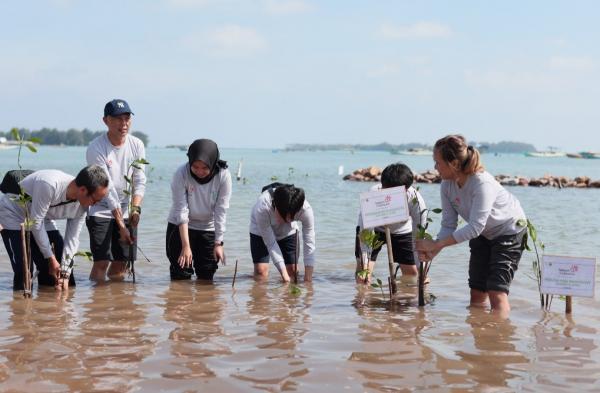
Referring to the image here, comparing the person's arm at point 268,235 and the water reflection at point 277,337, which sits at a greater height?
the person's arm at point 268,235

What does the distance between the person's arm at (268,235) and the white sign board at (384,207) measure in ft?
5.39

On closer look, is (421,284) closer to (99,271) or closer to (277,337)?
(277,337)

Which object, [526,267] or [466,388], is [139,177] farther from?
[526,267]

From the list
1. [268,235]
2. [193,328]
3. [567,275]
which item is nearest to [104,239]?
[268,235]

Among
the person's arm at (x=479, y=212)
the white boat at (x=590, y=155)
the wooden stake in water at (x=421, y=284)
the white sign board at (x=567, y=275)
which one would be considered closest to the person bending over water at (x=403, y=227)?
the wooden stake in water at (x=421, y=284)

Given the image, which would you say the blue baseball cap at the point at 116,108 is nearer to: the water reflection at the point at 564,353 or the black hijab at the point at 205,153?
the black hijab at the point at 205,153

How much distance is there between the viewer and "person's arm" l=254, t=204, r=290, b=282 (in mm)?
7055

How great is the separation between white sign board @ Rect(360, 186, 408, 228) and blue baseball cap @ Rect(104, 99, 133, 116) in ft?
8.36

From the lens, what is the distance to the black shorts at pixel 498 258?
5.54 meters

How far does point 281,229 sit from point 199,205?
3.08 ft

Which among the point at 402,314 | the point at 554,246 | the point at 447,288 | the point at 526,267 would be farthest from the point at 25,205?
the point at 554,246

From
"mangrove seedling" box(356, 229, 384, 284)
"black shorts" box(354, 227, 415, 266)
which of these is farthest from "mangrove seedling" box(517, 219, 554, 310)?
"black shorts" box(354, 227, 415, 266)

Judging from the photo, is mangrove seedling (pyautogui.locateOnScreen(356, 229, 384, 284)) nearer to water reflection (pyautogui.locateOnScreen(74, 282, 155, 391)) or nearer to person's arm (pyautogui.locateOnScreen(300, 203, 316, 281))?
person's arm (pyautogui.locateOnScreen(300, 203, 316, 281))

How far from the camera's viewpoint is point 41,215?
Result: 5.90 m
